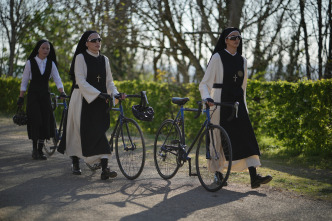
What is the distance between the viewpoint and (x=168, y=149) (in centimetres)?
687

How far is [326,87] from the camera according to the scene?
30.0ft

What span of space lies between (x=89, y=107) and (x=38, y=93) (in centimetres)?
211

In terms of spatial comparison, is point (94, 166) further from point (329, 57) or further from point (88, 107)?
point (329, 57)

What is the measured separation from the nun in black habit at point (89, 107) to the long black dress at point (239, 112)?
5.36 ft

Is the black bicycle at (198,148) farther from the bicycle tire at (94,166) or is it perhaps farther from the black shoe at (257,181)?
the bicycle tire at (94,166)

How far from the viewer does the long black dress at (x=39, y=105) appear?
8.77 meters

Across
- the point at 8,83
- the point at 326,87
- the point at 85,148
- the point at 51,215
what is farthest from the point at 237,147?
the point at 8,83

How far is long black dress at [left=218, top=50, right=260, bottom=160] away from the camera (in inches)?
250

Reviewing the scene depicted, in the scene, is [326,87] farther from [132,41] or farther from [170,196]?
[132,41]

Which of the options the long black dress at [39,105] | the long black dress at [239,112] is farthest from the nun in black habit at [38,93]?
the long black dress at [239,112]

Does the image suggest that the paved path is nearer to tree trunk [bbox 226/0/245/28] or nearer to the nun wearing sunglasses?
the nun wearing sunglasses

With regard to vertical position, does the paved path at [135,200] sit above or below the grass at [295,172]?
above

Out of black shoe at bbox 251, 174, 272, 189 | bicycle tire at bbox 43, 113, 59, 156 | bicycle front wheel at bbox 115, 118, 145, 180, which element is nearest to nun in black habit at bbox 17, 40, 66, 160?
bicycle tire at bbox 43, 113, 59, 156

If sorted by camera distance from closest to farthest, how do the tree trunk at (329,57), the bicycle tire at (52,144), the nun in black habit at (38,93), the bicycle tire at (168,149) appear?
1. the bicycle tire at (168,149)
2. the nun in black habit at (38,93)
3. the bicycle tire at (52,144)
4. the tree trunk at (329,57)
